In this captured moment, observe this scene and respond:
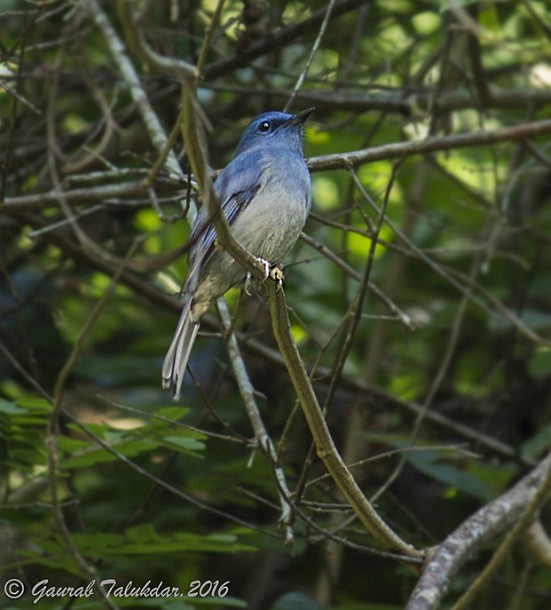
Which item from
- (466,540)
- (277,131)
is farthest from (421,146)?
(466,540)

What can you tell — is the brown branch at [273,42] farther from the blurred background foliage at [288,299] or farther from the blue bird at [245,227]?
the blue bird at [245,227]

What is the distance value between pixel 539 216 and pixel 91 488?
3.61m

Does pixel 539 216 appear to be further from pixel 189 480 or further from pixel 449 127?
pixel 189 480

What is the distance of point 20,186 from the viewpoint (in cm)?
554

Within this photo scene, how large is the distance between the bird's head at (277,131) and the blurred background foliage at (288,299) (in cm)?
24

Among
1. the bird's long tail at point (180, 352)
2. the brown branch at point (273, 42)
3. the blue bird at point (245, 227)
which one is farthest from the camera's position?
the brown branch at point (273, 42)


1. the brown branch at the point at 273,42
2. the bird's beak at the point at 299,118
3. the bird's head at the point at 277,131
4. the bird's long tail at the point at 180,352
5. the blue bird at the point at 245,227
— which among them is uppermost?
the brown branch at the point at 273,42

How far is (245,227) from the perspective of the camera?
446 cm

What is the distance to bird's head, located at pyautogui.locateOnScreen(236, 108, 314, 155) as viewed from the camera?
494 cm

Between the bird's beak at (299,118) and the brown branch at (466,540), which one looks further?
the bird's beak at (299,118)

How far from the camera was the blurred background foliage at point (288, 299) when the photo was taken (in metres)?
4.89

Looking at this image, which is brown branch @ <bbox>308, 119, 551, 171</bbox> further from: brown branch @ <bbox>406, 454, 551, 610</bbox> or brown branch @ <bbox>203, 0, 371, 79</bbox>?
brown branch @ <bbox>406, 454, 551, 610</bbox>

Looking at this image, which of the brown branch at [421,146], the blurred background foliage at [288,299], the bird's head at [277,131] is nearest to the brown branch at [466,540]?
the blurred background foliage at [288,299]

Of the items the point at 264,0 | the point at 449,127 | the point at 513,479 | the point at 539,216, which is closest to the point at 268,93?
the point at 264,0
